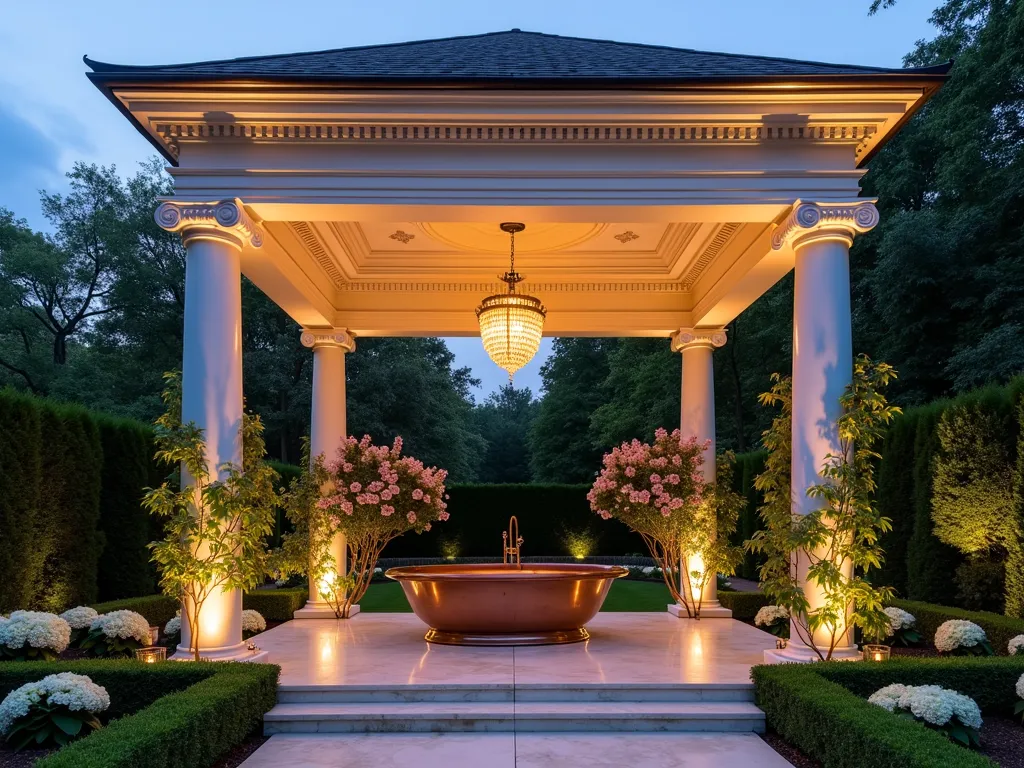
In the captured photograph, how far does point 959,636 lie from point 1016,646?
2.50 feet

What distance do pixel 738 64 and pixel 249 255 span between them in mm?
6042

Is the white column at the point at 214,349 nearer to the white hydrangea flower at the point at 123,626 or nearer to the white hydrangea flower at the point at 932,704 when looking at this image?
the white hydrangea flower at the point at 123,626

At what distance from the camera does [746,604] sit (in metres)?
12.8

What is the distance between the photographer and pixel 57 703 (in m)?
5.89

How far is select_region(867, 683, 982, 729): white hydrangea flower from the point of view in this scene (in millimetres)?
5785

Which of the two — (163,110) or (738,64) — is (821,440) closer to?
(738,64)

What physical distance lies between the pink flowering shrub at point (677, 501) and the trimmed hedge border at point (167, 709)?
6.52m

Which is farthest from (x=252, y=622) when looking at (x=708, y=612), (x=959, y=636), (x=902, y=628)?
(x=959, y=636)

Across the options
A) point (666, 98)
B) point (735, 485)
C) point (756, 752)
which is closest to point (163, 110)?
point (666, 98)

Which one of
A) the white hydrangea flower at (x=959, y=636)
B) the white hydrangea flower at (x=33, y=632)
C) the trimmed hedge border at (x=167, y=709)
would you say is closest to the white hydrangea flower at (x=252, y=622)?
the white hydrangea flower at (x=33, y=632)

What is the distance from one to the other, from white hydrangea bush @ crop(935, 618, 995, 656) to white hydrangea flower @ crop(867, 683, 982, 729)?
9.39 feet

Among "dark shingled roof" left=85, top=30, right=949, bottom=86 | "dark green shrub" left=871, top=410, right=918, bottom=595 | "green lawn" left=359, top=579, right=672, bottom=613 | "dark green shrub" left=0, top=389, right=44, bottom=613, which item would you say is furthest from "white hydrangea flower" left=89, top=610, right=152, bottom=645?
"dark green shrub" left=871, top=410, right=918, bottom=595

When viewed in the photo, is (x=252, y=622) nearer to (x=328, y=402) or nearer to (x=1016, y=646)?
(x=328, y=402)

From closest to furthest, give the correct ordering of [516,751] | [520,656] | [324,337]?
[516,751] < [520,656] < [324,337]
